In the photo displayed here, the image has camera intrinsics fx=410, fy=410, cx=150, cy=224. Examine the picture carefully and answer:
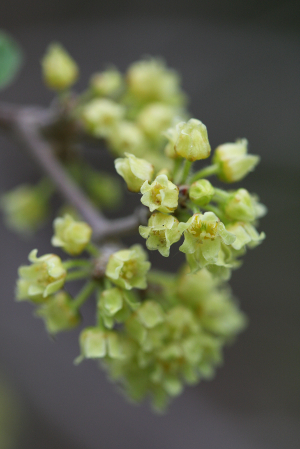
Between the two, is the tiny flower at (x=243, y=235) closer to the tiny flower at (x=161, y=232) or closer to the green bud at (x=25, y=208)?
the tiny flower at (x=161, y=232)

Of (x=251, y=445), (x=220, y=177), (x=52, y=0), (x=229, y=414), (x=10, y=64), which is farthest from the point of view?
(x=52, y=0)

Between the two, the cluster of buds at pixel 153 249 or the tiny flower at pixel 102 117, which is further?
the tiny flower at pixel 102 117

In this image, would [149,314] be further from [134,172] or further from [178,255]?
[178,255]

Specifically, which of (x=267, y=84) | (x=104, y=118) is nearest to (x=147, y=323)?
(x=104, y=118)

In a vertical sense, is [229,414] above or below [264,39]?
below

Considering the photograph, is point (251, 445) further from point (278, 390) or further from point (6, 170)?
point (6, 170)

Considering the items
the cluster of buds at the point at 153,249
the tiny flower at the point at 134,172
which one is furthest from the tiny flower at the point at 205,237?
the tiny flower at the point at 134,172

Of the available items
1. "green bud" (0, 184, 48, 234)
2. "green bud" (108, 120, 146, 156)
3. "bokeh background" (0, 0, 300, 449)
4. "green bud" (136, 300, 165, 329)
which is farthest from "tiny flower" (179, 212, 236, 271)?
"bokeh background" (0, 0, 300, 449)
